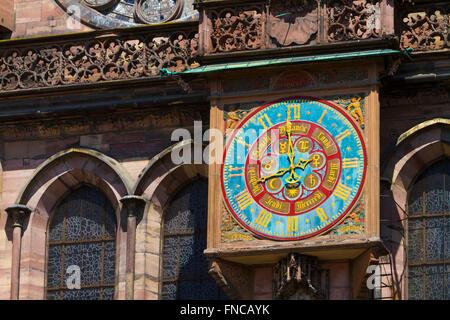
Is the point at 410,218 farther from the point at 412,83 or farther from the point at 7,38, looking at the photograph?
the point at 7,38

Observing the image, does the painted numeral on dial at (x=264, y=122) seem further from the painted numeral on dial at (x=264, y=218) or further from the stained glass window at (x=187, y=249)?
the stained glass window at (x=187, y=249)

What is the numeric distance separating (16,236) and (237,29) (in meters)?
4.85

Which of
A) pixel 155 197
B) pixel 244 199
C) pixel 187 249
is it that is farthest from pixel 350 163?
pixel 155 197

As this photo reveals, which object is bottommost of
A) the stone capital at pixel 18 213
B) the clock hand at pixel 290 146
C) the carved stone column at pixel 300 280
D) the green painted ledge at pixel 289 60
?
the carved stone column at pixel 300 280

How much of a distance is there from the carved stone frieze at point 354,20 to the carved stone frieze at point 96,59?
256cm

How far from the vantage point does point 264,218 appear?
1388 inches

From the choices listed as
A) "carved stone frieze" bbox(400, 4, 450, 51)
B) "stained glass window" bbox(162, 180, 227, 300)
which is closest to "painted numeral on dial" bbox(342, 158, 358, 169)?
"carved stone frieze" bbox(400, 4, 450, 51)

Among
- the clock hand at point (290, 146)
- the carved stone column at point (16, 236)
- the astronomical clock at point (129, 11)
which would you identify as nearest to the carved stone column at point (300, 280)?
the clock hand at point (290, 146)

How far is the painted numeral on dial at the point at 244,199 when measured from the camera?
35.4 meters

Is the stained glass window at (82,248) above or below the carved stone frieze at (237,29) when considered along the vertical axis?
below

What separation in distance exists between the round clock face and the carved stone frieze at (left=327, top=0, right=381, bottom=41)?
3.54ft

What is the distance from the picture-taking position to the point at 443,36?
118 feet

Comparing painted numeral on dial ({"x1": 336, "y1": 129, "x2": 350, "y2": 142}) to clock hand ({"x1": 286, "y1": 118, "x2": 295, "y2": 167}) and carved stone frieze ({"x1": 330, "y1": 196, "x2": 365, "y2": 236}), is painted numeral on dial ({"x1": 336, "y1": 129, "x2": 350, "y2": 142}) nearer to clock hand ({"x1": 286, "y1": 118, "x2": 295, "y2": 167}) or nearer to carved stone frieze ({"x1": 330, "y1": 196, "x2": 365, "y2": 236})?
clock hand ({"x1": 286, "y1": 118, "x2": 295, "y2": 167})

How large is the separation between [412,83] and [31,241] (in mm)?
6548
